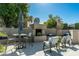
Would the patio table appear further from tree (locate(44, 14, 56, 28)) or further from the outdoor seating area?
tree (locate(44, 14, 56, 28))

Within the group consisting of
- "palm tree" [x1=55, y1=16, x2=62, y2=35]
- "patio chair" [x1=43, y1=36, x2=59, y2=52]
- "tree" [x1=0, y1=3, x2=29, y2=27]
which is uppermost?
"tree" [x1=0, y1=3, x2=29, y2=27]

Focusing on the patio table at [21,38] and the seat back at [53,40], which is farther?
the patio table at [21,38]

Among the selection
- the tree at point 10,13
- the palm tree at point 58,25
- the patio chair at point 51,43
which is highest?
the tree at point 10,13

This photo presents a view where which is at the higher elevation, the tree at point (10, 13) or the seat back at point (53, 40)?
the tree at point (10, 13)

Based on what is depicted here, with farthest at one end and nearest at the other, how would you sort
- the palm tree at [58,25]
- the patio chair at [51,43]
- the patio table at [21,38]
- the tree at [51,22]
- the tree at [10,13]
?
1. the tree at [10,13]
2. the palm tree at [58,25]
3. the tree at [51,22]
4. the patio table at [21,38]
5. the patio chair at [51,43]

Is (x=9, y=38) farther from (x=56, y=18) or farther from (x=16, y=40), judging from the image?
(x=56, y=18)

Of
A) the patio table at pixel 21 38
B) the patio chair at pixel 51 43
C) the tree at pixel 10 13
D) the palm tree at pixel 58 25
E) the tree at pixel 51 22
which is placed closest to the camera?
the patio chair at pixel 51 43

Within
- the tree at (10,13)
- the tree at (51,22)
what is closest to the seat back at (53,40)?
the tree at (51,22)

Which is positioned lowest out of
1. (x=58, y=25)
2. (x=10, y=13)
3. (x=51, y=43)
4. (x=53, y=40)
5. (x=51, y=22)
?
(x=51, y=43)

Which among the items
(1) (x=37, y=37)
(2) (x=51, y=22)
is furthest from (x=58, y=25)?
(1) (x=37, y=37)

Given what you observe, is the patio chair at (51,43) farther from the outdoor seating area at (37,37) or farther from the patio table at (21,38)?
the patio table at (21,38)

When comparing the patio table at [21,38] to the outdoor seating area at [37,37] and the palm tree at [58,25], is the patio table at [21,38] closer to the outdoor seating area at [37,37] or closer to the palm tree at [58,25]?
the outdoor seating area at [37,37]

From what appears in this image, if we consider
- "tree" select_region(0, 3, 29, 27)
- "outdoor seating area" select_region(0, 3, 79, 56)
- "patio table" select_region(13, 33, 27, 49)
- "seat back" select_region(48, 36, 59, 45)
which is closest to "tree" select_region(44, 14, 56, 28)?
"outdoor seating area" select_region(0, 3, 79, 56)

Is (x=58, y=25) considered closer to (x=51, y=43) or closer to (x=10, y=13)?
(x=51, y=43)
